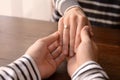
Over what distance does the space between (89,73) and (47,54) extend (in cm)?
16

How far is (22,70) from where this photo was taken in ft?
1.98

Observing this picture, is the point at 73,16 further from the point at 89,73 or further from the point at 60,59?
the point at 89,73

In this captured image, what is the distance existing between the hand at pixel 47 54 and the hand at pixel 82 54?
0.04 metres

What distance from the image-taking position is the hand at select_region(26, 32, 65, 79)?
2.11 ft

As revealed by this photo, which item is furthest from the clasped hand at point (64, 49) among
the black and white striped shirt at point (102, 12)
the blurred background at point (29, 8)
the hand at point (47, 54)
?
the blurred background at point (29, 8)

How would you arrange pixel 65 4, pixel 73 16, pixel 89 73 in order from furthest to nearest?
pixel 65 4, pixel 73 16, pixel 89 73

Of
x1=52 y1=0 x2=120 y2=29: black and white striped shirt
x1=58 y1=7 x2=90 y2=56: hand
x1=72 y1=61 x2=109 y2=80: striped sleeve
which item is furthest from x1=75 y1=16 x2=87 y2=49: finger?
x1=52 y1=0 x2=120 y2=29: black and white striped shirt

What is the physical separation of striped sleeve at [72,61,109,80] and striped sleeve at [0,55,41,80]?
0.31 ft

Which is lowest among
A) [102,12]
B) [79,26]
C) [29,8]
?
[29,8]

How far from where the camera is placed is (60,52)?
732mm

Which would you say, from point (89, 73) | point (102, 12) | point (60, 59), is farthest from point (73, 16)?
point (102, 12)

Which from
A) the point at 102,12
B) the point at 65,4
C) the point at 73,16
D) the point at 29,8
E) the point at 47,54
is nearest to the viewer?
the point at 47,54

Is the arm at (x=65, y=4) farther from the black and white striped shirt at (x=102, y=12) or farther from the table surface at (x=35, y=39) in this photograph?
the black and white striped shirt at (x=102, y=12)

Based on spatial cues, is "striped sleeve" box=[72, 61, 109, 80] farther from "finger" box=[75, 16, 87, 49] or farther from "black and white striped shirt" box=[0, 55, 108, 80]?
"finger" box=[75, 16, 87, 49]
